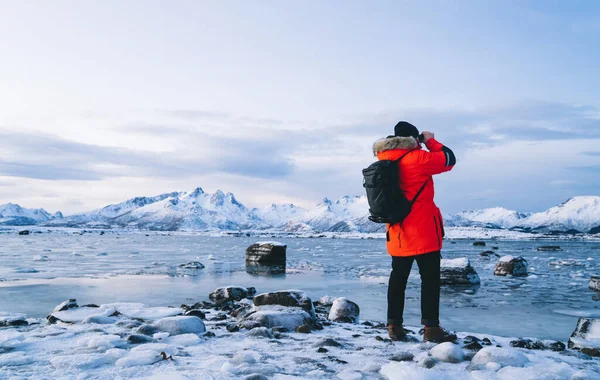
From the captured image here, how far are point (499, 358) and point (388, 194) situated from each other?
1.85 meters

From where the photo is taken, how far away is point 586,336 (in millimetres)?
4852

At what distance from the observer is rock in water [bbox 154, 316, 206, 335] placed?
17.1 feet

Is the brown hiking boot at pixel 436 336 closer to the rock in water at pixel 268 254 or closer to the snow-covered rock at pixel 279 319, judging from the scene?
the snow-covered rock at pixel 279 319

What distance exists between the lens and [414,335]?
525 centimetres

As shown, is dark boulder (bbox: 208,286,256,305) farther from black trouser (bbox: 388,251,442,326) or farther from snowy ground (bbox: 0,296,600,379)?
black trouser (bbox: 388,251,442,326)

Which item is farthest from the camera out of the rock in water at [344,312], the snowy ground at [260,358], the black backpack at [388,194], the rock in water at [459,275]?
the rock in water at [459,275]

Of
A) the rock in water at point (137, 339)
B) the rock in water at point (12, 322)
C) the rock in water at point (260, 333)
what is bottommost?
the rock in water at point (12, 322)

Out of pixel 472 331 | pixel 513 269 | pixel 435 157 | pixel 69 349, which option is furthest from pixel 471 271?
pixel 69 349

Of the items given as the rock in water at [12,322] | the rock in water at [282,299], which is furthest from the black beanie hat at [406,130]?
the rock in water at [12,322]

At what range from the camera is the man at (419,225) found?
4.83 metres

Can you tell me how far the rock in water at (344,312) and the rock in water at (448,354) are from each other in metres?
2.62

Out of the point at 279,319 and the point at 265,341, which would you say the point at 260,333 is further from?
the point at 279,319

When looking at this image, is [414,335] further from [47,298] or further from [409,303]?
[47,298]

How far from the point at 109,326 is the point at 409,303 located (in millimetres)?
5491
